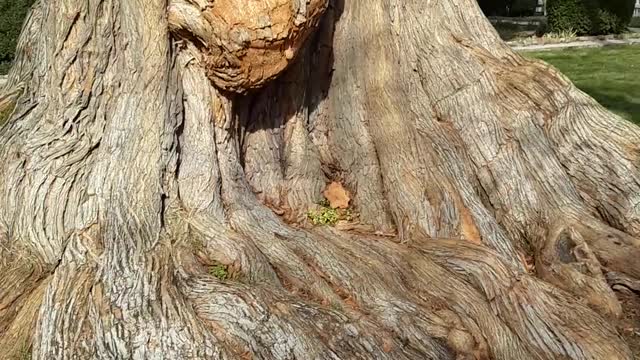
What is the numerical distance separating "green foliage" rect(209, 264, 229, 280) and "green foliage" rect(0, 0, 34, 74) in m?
11.2

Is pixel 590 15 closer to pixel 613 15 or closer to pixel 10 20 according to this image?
pixel 613 15

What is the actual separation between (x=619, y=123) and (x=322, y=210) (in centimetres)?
197

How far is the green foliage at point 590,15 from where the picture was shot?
745 inches

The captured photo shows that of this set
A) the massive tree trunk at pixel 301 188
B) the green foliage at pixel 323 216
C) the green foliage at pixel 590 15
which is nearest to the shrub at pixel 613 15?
the green foliage at pixel 590 15

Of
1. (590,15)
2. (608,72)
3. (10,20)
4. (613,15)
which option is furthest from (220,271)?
(613,15)

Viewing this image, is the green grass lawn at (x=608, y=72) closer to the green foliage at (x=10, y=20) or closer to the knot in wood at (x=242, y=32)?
the knot in wood at (x=242, y=32)

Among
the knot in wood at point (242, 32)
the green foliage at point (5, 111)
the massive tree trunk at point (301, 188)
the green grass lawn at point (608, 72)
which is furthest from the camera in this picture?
the green grass lawn at point (608, 72)

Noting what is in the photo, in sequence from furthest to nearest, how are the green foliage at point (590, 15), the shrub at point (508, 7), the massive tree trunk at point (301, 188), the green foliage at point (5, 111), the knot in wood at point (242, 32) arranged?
1. the shrub at point (508, 7)
2. the green foliage at point (590, 15)
3. the green foliage at point (5, 111)
4. the knot in wood at point (242, 32)
5. the massive tree trunk at point (301, 188)

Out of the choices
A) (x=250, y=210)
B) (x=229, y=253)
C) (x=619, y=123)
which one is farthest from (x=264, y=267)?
(x=619, y=123)

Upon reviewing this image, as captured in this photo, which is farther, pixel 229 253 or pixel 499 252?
pixel 499 252

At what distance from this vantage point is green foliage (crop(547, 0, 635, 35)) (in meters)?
18.9

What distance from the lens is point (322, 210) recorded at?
5.66m

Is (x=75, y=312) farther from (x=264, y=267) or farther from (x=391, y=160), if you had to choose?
(x=391, y=160)

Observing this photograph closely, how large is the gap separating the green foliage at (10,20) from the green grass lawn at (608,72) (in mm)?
8987
